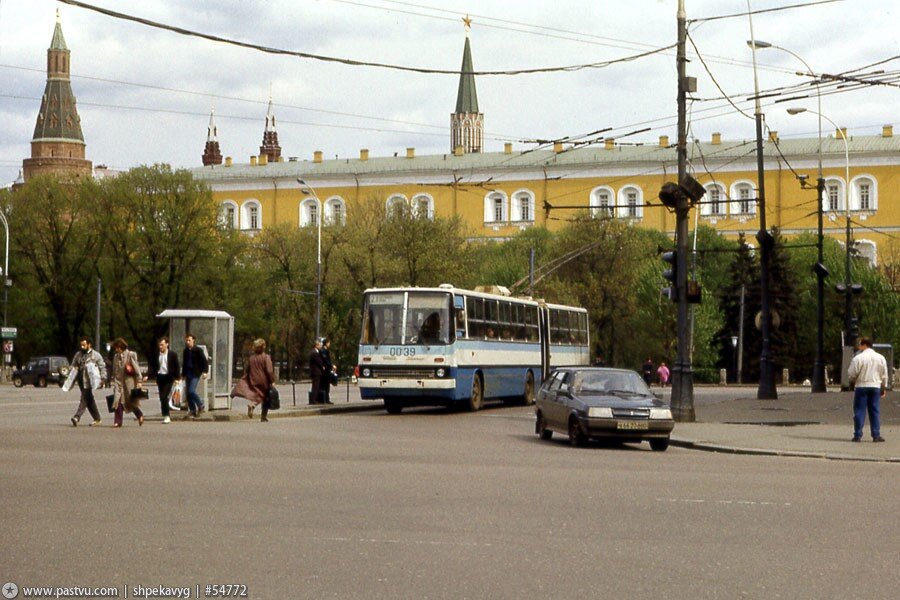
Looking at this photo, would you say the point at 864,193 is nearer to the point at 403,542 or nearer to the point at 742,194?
the point at 742,194

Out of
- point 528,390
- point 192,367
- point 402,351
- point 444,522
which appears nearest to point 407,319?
point 402,351

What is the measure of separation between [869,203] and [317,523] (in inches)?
4503

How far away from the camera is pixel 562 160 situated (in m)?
129

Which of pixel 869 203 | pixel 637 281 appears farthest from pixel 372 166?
pixel 637 281

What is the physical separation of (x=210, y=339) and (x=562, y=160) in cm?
9833

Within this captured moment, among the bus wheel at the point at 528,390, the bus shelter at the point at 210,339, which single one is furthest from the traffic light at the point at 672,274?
the bus wheel at the point at 528,390

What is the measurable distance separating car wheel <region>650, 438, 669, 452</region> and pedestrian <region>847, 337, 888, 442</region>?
10.1 feet

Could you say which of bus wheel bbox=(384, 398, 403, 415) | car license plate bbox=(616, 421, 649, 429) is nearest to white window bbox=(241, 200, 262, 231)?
bus wheel bbox=(384, 398, 403, 415)

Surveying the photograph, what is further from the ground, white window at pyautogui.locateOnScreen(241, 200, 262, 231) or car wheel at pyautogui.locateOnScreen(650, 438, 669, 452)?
white window at pyautogui.locateOnScreen(241, 200, 262, 231)

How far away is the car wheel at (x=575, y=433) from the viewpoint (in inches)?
940

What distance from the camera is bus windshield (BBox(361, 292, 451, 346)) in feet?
117

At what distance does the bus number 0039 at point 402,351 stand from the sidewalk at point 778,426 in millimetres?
2324

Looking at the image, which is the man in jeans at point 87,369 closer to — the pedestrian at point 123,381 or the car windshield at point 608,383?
the pedestrian at point 123,381

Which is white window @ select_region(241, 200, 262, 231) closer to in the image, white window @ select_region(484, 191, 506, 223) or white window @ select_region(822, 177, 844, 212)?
white window @ select_region(484, 191, 506, 223)
